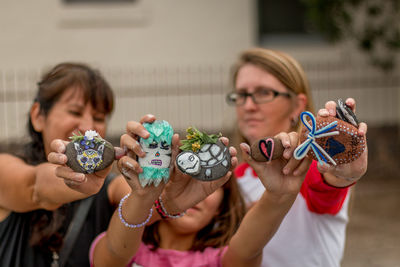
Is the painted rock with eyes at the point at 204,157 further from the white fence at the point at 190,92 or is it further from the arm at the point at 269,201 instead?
the white fence at the point at 190,92

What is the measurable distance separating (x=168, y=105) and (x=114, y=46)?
6.34 ft

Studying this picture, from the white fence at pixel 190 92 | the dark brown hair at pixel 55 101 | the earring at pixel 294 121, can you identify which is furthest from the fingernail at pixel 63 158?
the white fence at pixel 190 92

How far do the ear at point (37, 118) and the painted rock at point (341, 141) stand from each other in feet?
5.10

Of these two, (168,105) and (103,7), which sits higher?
(103,7)

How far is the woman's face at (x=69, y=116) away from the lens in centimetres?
254

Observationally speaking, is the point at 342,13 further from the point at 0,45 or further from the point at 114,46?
the point at 0,45

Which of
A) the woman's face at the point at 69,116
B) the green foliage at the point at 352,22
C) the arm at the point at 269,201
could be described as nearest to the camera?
the arm at the point at 269,201

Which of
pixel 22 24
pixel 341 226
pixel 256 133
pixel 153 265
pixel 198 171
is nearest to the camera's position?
pixel 198 171

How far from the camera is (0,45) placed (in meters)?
11.3

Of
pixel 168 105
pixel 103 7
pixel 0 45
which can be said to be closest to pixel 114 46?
pixel 103 7

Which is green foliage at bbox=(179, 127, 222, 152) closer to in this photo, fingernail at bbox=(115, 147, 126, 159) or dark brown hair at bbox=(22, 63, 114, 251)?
fingernail at bbox=(115, 147, 126, 159)

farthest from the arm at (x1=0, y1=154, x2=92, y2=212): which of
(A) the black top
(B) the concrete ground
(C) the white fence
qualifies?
(C) the white fence

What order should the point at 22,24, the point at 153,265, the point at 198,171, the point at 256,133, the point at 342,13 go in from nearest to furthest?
the point at 198,171, the point at 153,265, the point at 256,133, the point at 342,13, the point at 22,24

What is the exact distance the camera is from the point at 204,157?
185cm
